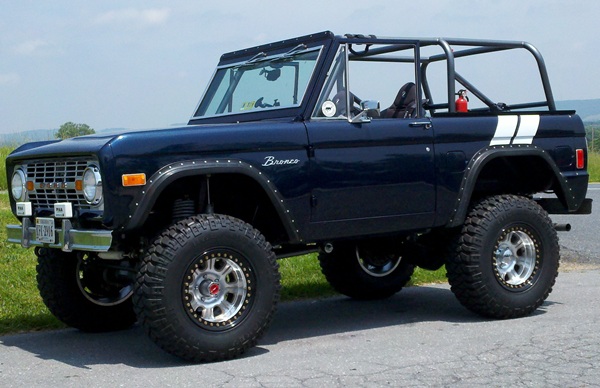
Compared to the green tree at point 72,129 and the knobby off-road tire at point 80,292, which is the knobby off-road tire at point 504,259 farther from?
the green tree at point 72,129

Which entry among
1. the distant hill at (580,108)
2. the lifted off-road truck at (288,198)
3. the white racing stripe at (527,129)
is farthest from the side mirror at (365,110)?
the distant hill at (580,108)

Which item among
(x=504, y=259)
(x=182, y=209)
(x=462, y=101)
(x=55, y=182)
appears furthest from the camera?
(x=462, y=101)

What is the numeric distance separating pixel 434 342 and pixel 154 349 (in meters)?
1.89

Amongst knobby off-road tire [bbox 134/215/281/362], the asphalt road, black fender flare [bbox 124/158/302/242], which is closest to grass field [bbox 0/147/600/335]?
the asphalt road

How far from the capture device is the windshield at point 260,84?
24.0ft

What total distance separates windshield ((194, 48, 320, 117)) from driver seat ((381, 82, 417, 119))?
0.88m

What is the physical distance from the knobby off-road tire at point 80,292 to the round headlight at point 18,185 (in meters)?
0.45

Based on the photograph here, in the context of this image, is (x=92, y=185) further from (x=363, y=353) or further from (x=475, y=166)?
(x=475, y=166)

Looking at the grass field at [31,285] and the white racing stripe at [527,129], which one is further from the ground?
the white racing stripe at [527,129]

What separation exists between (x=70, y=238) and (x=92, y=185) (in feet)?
1.23

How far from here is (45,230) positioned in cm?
650

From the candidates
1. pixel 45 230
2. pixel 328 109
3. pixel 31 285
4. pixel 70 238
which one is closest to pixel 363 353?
pixel 328 109

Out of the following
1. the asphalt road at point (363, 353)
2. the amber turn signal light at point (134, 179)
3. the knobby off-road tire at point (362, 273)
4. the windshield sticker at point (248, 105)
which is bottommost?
the asphalt road at point (363, 353)

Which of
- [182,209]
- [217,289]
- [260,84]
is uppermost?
[260,84]
